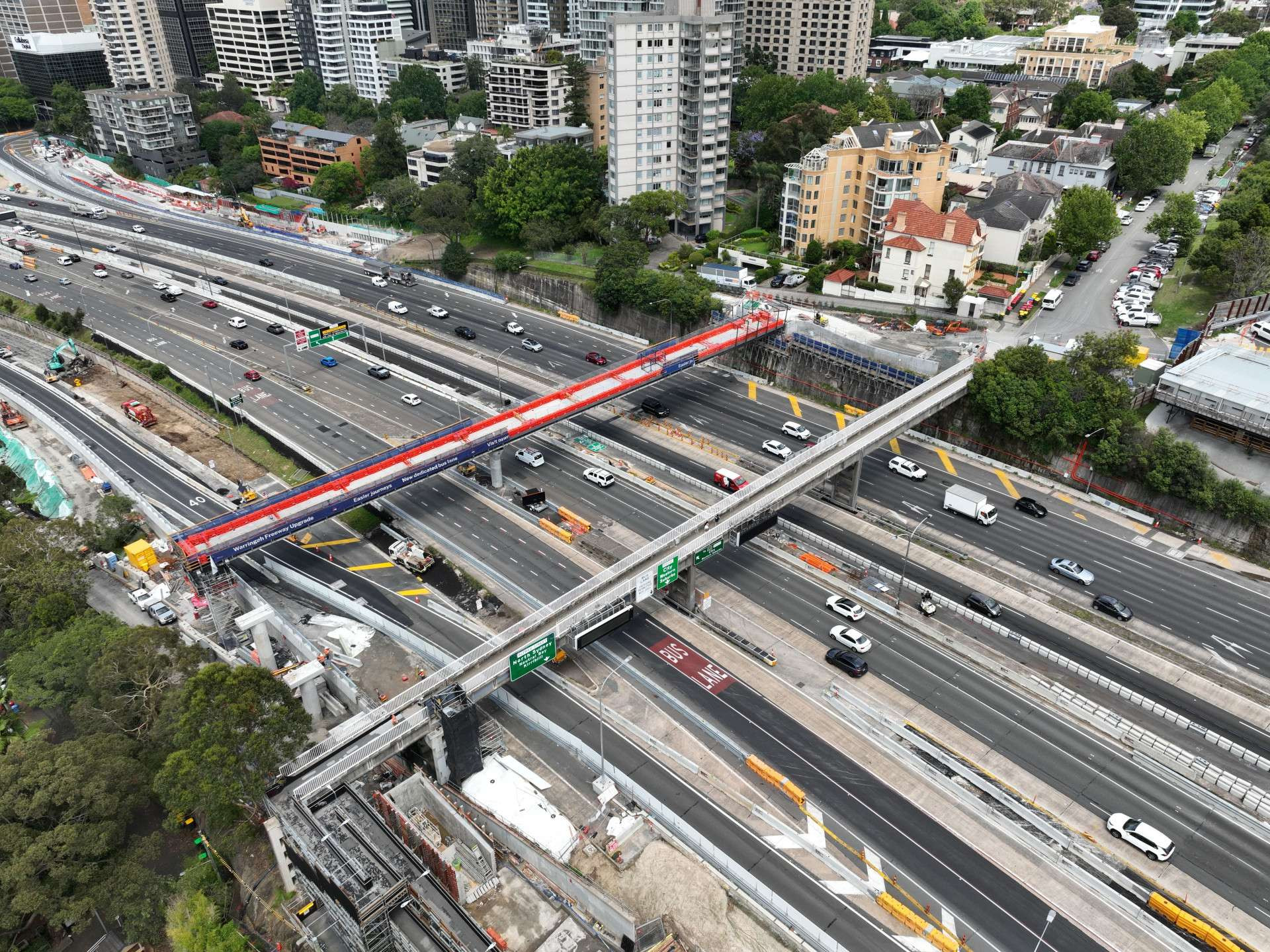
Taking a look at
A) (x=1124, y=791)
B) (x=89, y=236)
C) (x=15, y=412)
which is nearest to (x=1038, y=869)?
(x=1124, y=791)

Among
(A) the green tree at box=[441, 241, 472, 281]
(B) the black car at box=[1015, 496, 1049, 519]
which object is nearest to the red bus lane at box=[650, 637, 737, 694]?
(B) the black car at box=[1015, 496, 1049, 519]

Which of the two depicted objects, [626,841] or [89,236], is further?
[89,236]

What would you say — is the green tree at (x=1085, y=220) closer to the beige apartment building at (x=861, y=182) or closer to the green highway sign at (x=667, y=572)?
the beige apartment building at (x=861, y=182)

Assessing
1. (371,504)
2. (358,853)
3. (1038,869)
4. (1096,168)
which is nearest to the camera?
(358,853)

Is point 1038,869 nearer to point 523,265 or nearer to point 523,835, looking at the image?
point 523,835

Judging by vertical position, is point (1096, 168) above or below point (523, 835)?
above

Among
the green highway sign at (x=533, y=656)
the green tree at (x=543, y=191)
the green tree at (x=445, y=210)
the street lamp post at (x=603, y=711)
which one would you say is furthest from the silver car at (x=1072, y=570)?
the green tree at (x=445, y=210)

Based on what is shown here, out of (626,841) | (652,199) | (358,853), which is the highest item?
(652,199)
